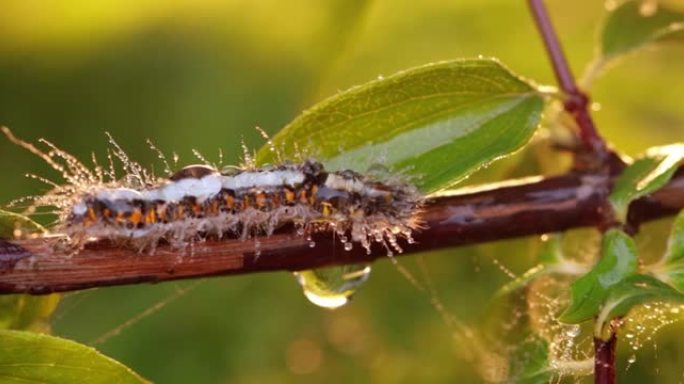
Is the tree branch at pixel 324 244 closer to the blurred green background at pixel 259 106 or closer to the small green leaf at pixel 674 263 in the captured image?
the small green leaf at pixel 674 263

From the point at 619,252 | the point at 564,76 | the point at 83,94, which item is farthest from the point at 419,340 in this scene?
the point at 83,94

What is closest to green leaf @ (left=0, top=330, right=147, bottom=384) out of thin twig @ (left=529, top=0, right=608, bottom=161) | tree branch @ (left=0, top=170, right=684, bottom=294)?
tree branch @ (left=0, top=170, right=684, bottom=294)

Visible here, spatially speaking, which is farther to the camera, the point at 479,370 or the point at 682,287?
the point at 479,370

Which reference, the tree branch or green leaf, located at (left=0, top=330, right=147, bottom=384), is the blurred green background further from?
green leaf, located at (left=0, top=330, right=147, bottom=384)

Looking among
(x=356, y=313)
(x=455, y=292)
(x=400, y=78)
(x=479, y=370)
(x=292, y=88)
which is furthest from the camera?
(x=292, y=88)

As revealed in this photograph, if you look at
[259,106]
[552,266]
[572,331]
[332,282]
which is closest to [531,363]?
[572,331]

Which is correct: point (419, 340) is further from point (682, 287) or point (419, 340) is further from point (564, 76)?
point (682, 287)
